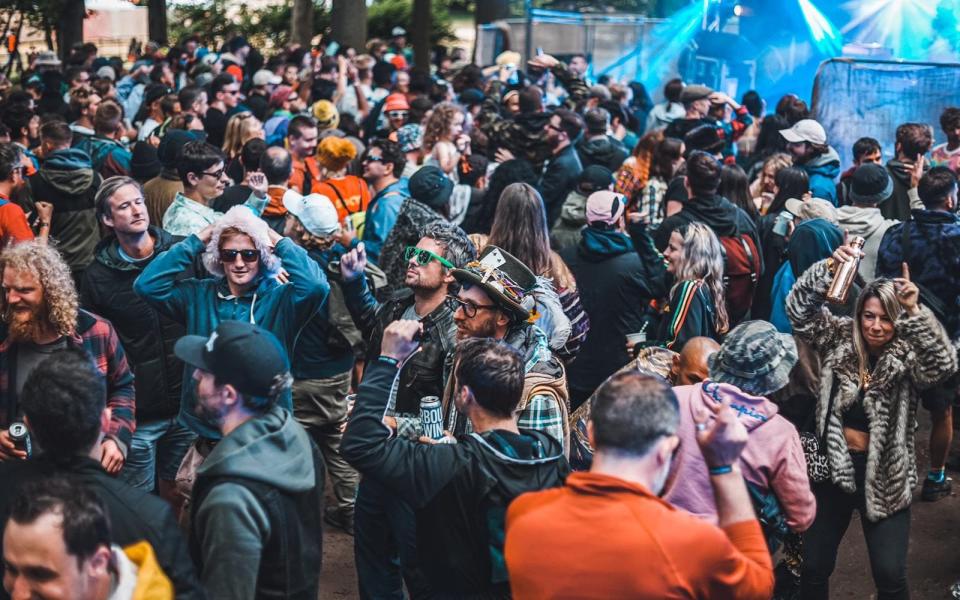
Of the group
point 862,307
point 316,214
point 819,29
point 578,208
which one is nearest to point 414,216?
point 316,214

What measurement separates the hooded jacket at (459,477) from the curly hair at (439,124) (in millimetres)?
5795

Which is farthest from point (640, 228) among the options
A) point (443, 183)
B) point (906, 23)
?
point (906, 23)

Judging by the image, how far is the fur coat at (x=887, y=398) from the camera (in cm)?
486

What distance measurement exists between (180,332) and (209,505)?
2.60m

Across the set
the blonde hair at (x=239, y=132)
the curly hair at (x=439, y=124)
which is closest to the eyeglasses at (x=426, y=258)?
the curly hair at (x=439, y=124)

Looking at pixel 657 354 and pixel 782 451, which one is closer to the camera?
pixel 782 451

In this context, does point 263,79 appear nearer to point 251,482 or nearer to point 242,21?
point 251,482

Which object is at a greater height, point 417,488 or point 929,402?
point 417,488

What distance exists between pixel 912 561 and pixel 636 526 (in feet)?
13.5

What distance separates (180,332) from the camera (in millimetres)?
5684

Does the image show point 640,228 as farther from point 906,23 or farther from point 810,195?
point 906,23

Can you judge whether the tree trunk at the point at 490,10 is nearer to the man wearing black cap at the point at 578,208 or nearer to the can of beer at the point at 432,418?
the man wearing black cap at the point at 578,208

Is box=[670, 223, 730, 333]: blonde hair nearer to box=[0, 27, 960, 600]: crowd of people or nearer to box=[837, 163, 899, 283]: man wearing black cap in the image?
box=[0, 27, 960, 600]: crowd of people

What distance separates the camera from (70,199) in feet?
25.2
